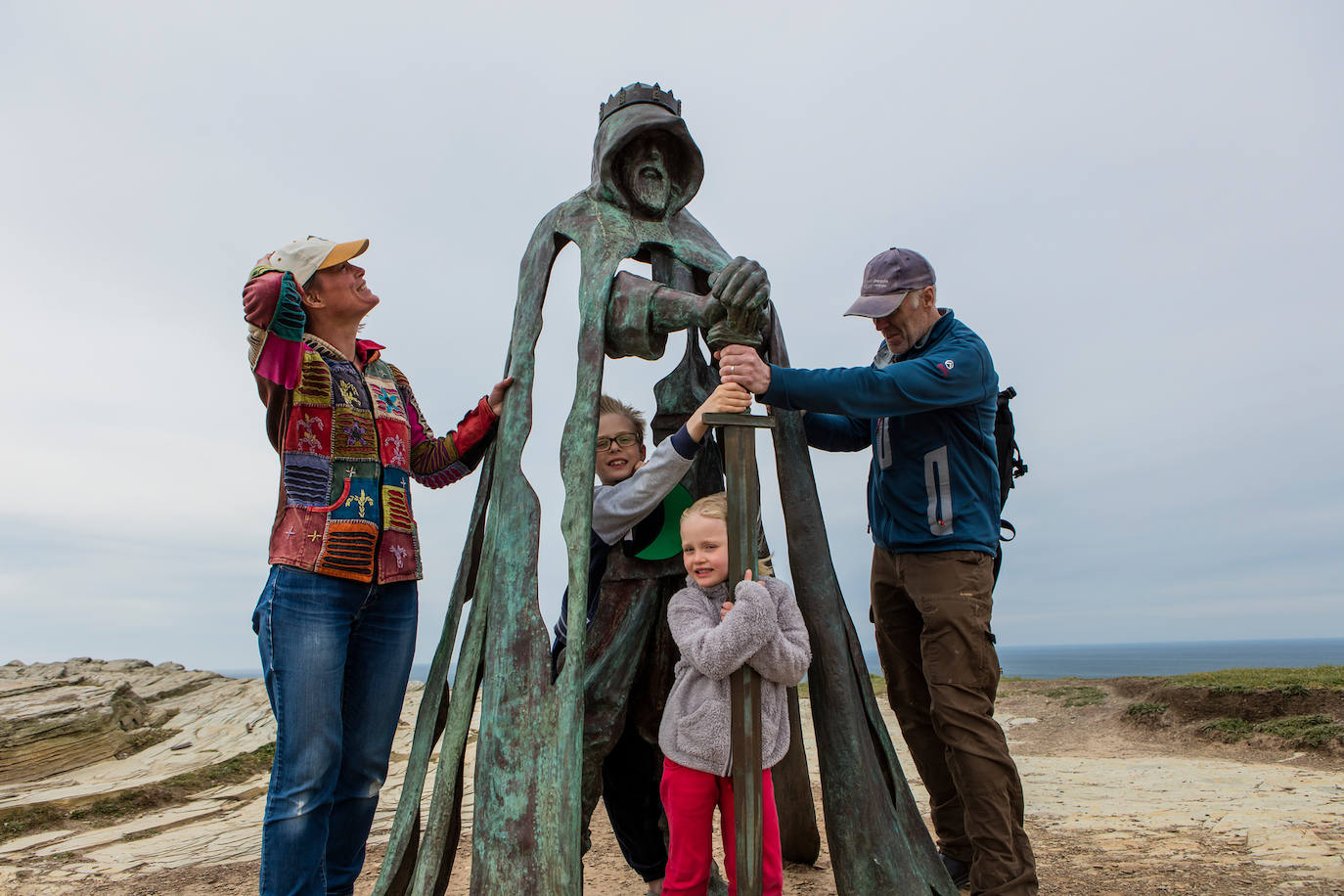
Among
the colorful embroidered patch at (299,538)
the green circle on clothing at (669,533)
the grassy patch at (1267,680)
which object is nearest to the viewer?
the colorful embroidered patch at (299,538)

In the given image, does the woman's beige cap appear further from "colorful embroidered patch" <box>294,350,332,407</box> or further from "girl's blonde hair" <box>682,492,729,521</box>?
"girl's blonde hair" <box>682,492,729,521</box>

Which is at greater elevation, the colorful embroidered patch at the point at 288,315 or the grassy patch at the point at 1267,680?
the colorful embroidered patch at the point at 288,315

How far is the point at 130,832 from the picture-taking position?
542 centimetres

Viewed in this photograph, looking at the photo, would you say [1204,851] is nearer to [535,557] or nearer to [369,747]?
Answer: [535,557]

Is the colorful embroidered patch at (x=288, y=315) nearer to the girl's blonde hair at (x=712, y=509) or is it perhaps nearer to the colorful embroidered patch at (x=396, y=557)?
the colorful embroidered patch at (x=396, y=557)

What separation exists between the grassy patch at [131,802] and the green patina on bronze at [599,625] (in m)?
3.07

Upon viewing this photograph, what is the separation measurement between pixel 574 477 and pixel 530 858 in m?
1.16

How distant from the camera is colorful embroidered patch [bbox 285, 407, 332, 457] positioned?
2.77 meters

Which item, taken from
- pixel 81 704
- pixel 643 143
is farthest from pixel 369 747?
pixel 81 704

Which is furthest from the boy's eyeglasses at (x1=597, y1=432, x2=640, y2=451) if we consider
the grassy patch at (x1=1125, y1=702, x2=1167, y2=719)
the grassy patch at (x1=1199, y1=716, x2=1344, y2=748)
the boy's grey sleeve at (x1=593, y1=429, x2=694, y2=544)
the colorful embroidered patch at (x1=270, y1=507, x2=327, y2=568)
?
the grassy patch at (x1=1125, y1=702, x2=1167, y2=719)

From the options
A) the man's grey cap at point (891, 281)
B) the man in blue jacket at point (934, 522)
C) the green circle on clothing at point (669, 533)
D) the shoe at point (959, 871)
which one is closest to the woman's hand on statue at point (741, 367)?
the man in blue jacket at point (934, 522)

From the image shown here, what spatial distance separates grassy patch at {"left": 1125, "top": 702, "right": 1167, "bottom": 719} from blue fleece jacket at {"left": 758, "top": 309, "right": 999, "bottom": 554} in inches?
230

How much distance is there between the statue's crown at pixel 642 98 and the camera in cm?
345

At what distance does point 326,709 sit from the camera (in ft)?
8.71
